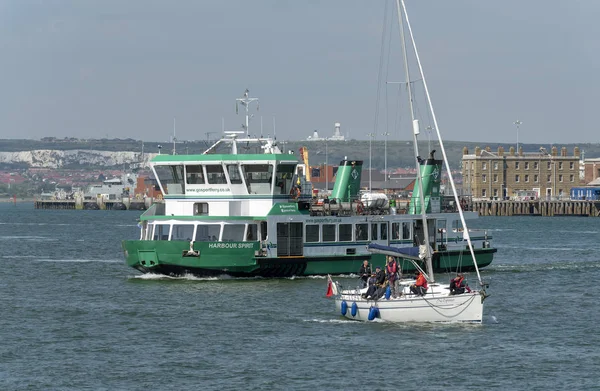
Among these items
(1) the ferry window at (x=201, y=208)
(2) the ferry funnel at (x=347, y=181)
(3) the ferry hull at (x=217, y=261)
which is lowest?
(3) the ferry hull at (x=217, y=261)

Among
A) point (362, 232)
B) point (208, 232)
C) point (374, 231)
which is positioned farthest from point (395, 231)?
point (208, 232)

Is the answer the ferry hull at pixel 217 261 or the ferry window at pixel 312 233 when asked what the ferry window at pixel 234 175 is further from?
the ferry window at pixel 312 233

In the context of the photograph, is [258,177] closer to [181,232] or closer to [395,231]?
[181,232]

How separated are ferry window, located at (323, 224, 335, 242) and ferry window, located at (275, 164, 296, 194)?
2431 millimetres

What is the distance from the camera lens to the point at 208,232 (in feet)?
182

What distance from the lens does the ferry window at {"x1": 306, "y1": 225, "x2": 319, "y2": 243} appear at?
56.2 meters

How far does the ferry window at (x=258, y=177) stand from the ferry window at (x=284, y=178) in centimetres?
42

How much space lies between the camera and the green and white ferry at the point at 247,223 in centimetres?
5431

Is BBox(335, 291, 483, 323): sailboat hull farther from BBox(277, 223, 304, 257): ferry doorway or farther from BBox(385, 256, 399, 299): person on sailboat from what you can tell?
BBox(277, 223, 304, 257): ferry doorway

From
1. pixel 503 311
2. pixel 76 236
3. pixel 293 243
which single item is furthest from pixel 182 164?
pixel 76 236

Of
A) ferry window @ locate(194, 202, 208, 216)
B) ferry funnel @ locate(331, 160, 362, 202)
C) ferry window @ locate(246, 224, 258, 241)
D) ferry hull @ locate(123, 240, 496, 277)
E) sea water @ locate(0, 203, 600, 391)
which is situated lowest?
sea water @ locate(0, 203, 600, 391)

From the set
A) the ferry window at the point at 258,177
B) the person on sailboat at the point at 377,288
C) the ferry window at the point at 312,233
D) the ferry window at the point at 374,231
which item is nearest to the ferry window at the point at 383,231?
the ferry window at the point at 374,231

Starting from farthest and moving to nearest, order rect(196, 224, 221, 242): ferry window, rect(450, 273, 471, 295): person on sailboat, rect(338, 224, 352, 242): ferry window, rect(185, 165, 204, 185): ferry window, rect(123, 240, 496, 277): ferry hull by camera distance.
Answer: rect(338, 224, 352, 242): ferry window < rect(185, 165, 204, 185): ferry window < rect(196, 224, 221, 242): ferry window < rect(123, 240, 496, 277): ferry hull < rect(450, 273, 471, 295): person on sailboat

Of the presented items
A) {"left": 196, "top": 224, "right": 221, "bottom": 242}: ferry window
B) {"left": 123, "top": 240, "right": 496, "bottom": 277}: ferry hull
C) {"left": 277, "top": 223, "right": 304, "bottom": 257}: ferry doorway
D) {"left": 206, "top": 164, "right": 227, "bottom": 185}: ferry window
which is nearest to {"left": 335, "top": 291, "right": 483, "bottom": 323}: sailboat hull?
{"left": 123, "top": 240, "right": 496, "bottom": 277}: ferry hull
